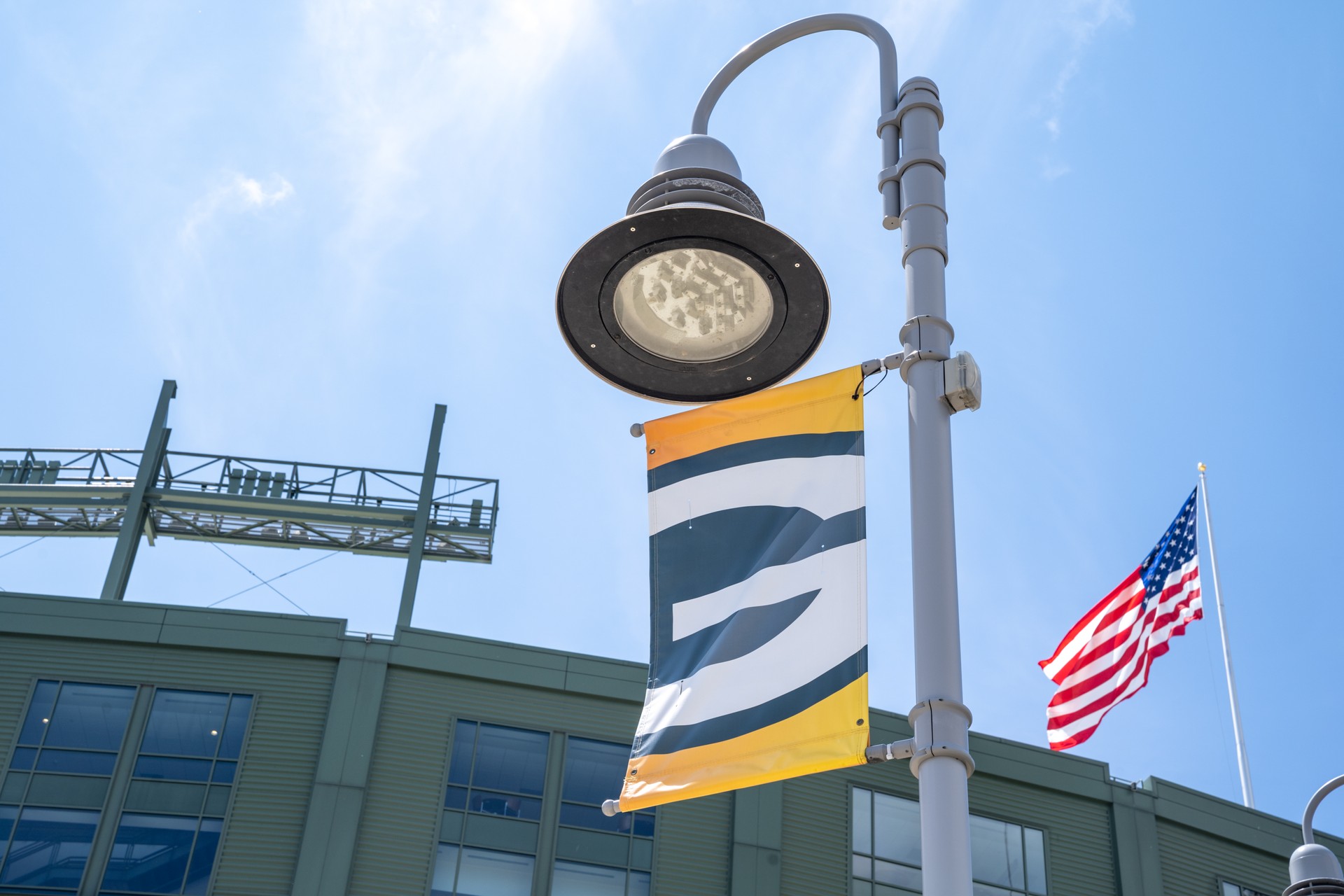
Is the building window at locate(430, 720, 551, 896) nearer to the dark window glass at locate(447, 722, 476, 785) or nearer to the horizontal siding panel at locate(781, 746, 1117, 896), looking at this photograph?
the dark window glass at locate(447, 722, 476, 785)

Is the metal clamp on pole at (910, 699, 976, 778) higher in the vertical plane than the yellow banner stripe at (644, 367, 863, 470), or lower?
lower


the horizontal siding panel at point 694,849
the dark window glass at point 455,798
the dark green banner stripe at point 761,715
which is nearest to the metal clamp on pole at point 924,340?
the dark green banner stripe at point 761,715

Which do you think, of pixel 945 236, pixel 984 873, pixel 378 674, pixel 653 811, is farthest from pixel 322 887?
pixel 945 236

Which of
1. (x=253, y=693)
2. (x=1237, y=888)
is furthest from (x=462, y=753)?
(x=1237, y=888)

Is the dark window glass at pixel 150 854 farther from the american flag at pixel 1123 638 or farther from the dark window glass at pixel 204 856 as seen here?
the american flag at pixel 1123 638

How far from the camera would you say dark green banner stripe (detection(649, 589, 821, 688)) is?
5652 mm

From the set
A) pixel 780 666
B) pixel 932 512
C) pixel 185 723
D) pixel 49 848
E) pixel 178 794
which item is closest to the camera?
A: pixel 932 512

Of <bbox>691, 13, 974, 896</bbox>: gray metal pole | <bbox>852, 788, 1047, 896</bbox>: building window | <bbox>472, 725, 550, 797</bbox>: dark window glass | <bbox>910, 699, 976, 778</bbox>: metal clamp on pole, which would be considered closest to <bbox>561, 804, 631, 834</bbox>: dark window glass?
<bbox>472, 725, 550, 797</bbox>: dark window glass

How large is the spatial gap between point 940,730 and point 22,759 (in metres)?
20.4

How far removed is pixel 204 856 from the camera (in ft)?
68.0

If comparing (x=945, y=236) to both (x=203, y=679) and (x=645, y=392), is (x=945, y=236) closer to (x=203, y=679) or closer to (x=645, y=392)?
(x=645, y=392)

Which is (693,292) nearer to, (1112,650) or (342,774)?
(1112,650)

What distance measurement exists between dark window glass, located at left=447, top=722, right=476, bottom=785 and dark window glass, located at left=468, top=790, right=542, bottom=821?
0.32 meters

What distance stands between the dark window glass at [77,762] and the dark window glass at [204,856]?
179 centimetres
